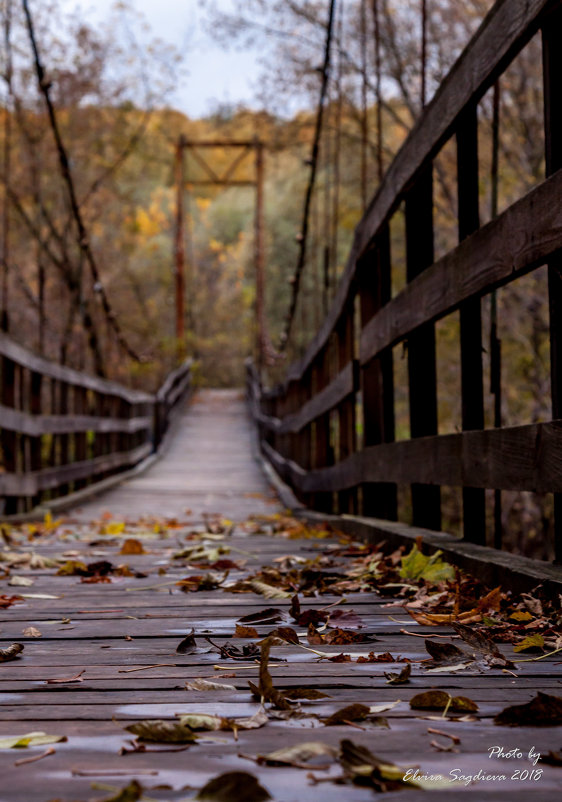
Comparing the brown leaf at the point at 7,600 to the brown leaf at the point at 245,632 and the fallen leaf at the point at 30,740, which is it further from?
the fallen leaf at the point at 30,740

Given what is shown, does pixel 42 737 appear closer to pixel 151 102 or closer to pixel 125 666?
pixel 125 666

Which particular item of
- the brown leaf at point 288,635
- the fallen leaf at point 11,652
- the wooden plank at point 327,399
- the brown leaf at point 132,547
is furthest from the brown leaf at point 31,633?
the wooden plank at point 327,399

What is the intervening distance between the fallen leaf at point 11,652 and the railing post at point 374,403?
230 centimetres

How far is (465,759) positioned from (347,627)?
0.95m

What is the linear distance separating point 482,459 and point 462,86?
0.96 meters

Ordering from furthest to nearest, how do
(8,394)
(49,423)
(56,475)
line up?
1. (56,475)
2. (49,423)
3. (8,394)

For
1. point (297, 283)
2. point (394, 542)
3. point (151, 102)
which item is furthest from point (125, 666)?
point (151, 102)

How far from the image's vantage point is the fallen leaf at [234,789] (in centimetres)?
98

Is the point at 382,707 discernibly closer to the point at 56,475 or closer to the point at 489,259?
the point at 489,259

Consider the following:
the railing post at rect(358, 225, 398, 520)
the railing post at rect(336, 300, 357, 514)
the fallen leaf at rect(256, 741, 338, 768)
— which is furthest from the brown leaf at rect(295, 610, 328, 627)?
the railing post at rect(336, 300, 357, 514)

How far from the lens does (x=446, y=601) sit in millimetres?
2242

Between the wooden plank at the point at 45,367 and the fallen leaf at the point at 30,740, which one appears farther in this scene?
the wooden plank at the point at 45,367

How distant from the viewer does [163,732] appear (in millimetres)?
1220

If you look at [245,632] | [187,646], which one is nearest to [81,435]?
[245,632]
